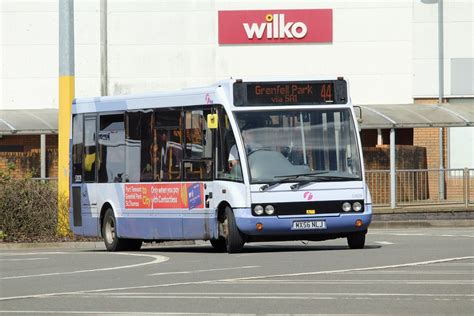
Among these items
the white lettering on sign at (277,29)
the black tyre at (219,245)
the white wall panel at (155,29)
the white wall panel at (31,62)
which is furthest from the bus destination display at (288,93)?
the white wall panel at (31,62)

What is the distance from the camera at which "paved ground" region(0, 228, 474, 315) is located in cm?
→ 1254

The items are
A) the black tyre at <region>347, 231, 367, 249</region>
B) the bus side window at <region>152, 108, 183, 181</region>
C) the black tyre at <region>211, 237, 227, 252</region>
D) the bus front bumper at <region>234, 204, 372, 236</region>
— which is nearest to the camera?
the bus front bumper at <region>234, 204, 372, 236</region>

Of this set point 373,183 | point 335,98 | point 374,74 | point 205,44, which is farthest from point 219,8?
point 335,98

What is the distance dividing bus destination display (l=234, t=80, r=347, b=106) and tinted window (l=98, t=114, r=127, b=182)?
126 inches

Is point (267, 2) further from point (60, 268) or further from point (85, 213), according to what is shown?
point (60, 268)

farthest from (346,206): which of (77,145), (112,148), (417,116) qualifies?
(417,116)

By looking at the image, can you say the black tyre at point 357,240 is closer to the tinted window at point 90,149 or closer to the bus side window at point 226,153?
the bus side window at point 226,153

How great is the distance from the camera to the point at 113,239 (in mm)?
24859

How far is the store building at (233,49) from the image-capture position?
43938 mm

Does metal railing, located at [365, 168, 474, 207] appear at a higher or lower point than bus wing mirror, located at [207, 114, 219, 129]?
lower

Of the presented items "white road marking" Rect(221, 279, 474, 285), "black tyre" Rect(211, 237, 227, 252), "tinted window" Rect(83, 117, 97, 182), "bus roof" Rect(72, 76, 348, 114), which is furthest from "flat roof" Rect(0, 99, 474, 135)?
"white road marking" Rect(221, 279, 474, 285)

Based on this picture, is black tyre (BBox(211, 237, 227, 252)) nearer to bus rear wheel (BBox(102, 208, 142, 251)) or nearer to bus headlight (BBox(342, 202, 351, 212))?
bus rear wheel (BBox(102, 208, 142, 251))

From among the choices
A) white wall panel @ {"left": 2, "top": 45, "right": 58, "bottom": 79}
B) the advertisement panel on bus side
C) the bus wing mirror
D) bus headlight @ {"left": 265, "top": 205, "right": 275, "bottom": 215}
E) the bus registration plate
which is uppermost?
white wall panel @ {"left": 2, "top": 45, "right": 58, "bottom": 79}

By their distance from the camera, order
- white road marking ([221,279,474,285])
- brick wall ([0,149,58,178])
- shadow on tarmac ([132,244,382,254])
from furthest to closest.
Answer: brick wall ([0,149,58,178]) < shadow on tarmac ([132,244,382,254]) < white road marking ([221,279,474,285])
